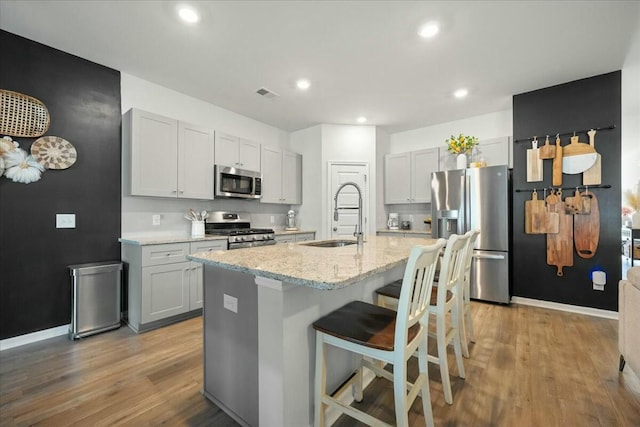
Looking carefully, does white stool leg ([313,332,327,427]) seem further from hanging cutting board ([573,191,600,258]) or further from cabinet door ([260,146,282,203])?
hanging cutting board ([573,191,600,258])

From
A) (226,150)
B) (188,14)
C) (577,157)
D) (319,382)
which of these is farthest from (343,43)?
(577,157)

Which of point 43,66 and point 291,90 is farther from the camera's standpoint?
point 291,90

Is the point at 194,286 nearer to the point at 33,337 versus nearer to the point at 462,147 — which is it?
the point at 33,337

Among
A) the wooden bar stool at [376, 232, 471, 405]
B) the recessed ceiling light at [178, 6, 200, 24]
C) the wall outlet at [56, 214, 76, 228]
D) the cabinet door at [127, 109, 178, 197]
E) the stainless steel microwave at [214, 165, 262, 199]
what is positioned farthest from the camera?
the stainless steel microwave at [214, 165, 262, 199]

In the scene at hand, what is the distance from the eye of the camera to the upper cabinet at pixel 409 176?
4578mm

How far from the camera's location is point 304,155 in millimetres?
5008

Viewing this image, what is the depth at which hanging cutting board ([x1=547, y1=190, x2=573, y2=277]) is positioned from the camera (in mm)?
3318

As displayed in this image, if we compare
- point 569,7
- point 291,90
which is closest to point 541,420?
point 569,7

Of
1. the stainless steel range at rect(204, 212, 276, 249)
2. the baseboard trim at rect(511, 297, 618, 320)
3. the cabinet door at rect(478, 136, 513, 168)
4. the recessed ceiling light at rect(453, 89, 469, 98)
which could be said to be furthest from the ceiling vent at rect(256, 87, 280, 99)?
the baseboard trim at rect(511, 297, 618, 320)

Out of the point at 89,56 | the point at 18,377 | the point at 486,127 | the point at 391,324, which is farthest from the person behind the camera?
the point at 486,127

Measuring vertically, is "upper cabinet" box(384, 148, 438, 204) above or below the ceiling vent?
below

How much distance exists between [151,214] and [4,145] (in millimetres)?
1309

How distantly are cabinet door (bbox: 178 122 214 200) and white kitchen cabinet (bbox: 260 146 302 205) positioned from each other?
0.93 meters

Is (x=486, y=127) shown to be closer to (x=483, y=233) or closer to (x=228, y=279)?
(x=483, y=233)
